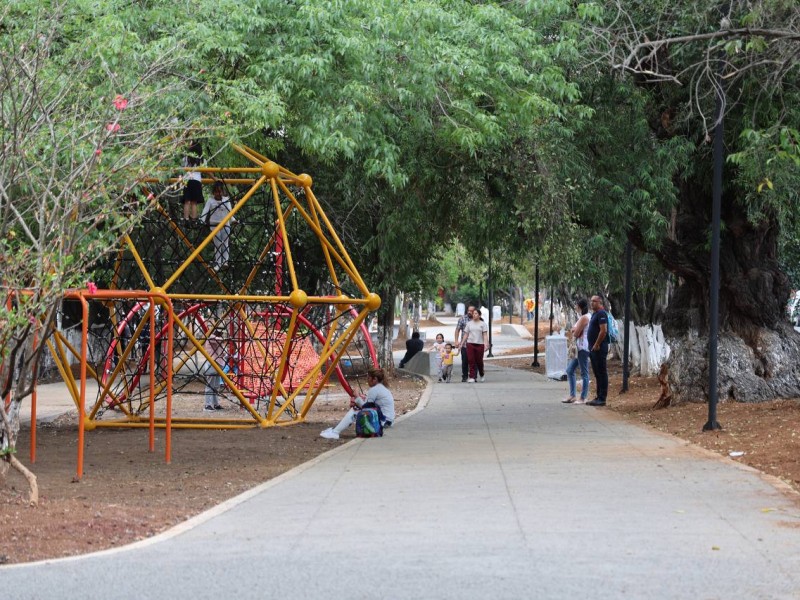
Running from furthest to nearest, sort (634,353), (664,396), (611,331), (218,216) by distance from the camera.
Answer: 1. (634,353)
2. (611,331)
3. (664,396)
4. (218,216)

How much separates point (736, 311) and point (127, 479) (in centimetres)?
1100

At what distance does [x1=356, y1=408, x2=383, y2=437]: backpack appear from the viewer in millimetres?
15758

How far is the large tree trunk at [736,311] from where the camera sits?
19.3 m

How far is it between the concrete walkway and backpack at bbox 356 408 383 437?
2.09m

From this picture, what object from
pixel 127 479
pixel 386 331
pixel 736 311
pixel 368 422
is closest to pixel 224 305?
pixel 368 422

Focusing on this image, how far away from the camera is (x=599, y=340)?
20.5m

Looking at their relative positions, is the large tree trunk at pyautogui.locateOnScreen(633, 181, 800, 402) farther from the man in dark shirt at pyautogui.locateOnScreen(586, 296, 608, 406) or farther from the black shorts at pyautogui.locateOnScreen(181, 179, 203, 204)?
the black shorts at pyautogui.locateOnScreen(181, 179, 203, 204)

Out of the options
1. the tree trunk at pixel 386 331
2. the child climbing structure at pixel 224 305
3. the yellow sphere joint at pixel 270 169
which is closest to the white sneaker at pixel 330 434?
the child climbing structure at pixel 224 305

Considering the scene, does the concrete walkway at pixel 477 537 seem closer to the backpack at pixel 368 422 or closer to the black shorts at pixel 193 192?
the backpack at pixel 368 422

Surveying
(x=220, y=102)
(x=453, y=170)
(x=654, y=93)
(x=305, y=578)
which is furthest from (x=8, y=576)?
(x=654, y=93)

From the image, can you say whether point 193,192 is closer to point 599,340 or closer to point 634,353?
point 599,340

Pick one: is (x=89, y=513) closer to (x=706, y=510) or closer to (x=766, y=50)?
(x=706, y=510)

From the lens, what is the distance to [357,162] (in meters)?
17.8

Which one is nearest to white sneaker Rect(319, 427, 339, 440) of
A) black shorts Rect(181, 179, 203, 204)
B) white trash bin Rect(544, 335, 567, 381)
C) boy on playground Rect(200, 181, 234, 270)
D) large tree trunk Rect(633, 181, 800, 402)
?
boy on playground Rect(200, 181, 234, 270)
